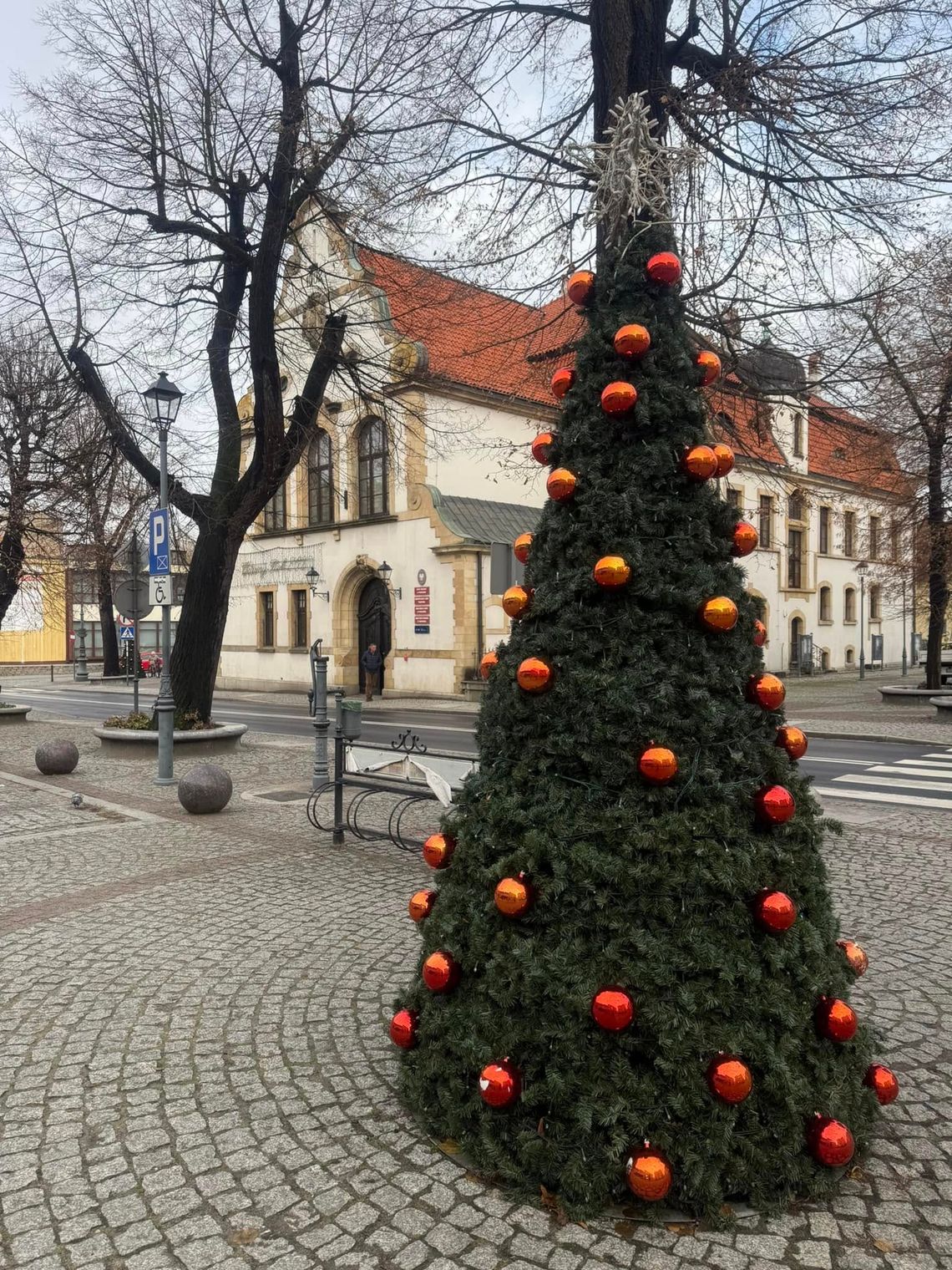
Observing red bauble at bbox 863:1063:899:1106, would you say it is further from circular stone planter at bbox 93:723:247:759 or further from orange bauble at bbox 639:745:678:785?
circular stone planter at bbox 93:723:247:759

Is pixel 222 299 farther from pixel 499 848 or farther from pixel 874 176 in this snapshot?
pixel 499 848

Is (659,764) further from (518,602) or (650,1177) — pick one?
(650,1177)

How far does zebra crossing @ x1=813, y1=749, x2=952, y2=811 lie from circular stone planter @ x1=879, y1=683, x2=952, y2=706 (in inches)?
331

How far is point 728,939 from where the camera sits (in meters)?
2.55

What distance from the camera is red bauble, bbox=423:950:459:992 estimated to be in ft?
9.26

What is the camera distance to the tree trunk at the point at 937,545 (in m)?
18.3

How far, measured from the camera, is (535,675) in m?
2.80

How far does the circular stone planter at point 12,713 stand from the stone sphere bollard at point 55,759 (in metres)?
8.93

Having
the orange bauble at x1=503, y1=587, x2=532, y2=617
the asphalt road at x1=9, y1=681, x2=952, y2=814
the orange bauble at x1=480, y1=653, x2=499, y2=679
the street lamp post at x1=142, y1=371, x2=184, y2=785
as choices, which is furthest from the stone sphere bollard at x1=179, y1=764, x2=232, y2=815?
the orange bauble at x1=503, y1=587, x2=532, y2=617

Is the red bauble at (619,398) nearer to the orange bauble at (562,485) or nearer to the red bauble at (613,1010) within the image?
the orange bauble at (562,485)

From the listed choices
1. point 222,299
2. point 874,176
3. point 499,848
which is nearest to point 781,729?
point 499,848

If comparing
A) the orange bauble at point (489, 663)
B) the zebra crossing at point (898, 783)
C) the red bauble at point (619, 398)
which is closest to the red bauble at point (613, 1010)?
the orange bauble at point (489, 663)

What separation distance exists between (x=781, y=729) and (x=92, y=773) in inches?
433

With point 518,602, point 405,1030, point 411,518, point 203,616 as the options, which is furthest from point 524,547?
point 411,518
